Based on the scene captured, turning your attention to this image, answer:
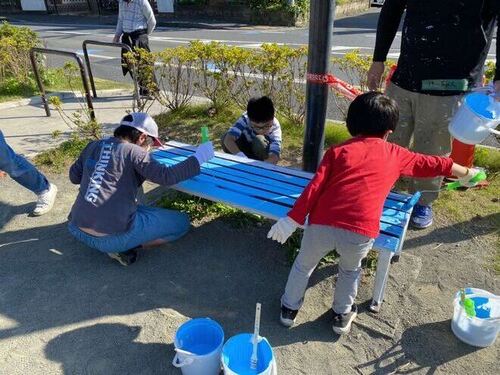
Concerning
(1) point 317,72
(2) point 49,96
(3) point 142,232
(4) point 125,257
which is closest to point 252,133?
(1) point 317,72

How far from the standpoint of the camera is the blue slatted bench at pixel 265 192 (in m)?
2.51

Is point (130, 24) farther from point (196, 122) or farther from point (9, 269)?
point (9, 269)

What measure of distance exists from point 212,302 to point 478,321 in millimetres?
1568

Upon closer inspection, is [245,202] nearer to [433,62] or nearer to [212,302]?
[212,302]

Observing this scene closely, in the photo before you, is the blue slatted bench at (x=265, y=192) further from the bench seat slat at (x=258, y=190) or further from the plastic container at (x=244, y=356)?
the plastic container at (x=244, y=356)

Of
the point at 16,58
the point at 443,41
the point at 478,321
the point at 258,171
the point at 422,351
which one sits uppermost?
the point at 443,41

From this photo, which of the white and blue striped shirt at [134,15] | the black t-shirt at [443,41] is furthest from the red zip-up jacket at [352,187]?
the white and blue striped shirt at [134,15]

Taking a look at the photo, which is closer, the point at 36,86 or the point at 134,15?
the point at 134,15

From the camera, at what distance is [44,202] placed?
3.75 meters

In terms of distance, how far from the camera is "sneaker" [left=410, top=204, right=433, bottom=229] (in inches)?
136

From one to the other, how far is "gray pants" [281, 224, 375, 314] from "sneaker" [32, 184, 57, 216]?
2372 millimetres

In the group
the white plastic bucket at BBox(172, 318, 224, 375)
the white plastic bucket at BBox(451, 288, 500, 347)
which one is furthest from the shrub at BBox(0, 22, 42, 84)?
the white plastic bucket at BBox(451, 288, 500, 347)

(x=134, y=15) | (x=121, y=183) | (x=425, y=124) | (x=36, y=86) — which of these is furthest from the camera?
(x=36, y=86)

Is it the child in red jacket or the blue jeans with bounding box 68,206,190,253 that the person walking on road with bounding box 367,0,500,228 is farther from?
the blue jeans with bounding box 68,206,190,253
